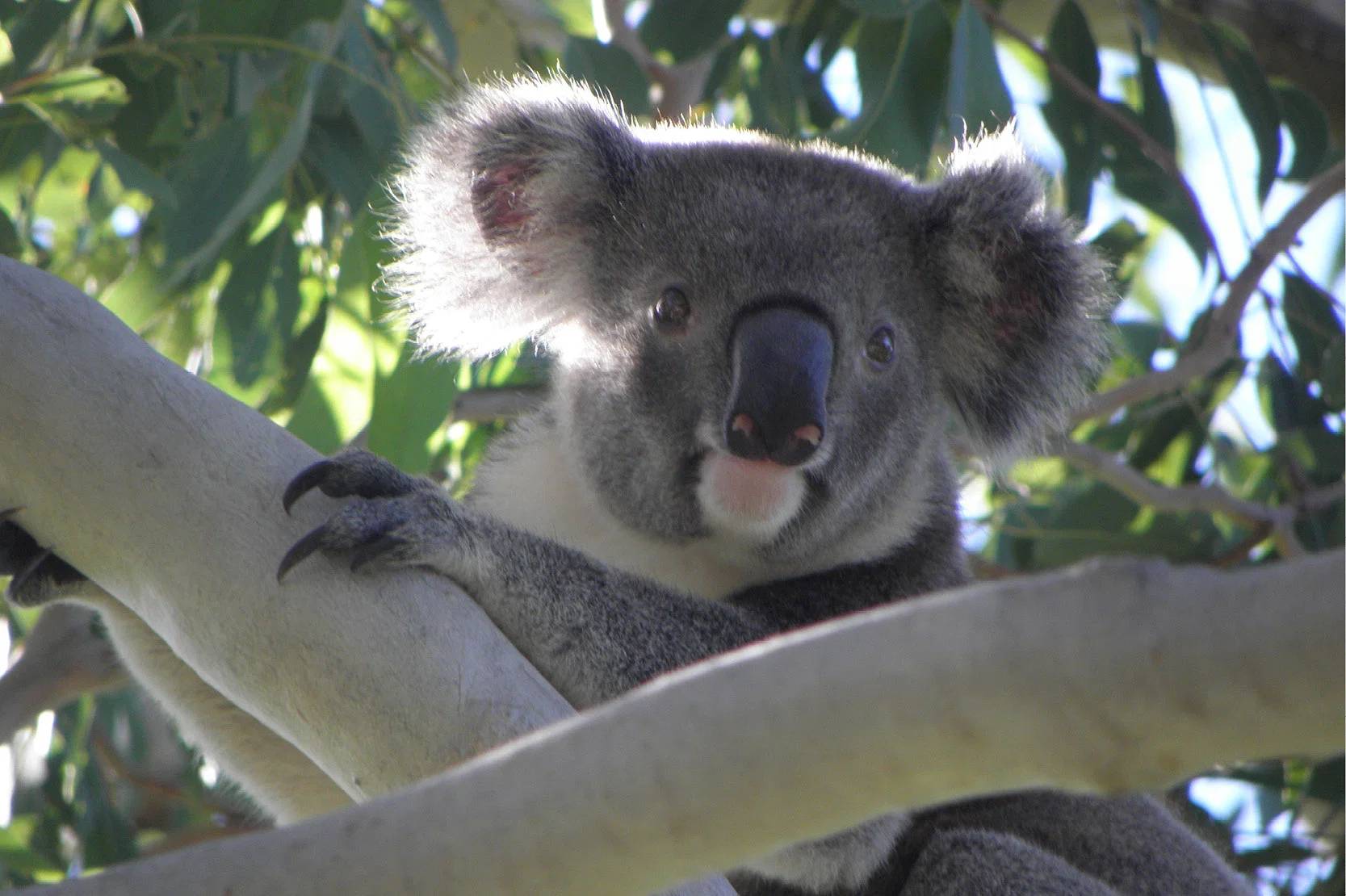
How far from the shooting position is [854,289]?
2246mm

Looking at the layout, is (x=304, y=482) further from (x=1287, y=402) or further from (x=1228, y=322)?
(x=1287, y=402)

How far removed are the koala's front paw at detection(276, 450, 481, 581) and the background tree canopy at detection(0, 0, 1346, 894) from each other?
2.02 ft

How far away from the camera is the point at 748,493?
200 centimetres

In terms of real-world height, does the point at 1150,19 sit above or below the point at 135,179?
above

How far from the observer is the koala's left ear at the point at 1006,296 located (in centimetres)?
246

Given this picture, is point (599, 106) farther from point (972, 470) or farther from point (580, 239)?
point (972, 470)

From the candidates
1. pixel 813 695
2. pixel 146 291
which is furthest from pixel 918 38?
pixel 813 695

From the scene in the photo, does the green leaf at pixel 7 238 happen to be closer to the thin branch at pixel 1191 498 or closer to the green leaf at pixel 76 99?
the green leaf at pixel 76 99

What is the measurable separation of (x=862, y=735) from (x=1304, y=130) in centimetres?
273

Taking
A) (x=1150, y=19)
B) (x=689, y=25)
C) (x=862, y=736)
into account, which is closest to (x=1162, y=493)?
(x=1150, y=19)

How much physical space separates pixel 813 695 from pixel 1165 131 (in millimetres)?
2721

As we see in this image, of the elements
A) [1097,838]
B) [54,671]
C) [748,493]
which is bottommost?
[54,671]

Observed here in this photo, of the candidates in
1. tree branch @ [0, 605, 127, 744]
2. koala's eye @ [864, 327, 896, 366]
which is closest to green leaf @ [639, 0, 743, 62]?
koala's eye @ [864, 327, 896, 366]

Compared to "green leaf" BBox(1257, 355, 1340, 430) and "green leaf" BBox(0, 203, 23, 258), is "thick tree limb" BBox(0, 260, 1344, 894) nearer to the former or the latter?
"green leaf" BBox(0, 203, 23, 258)
